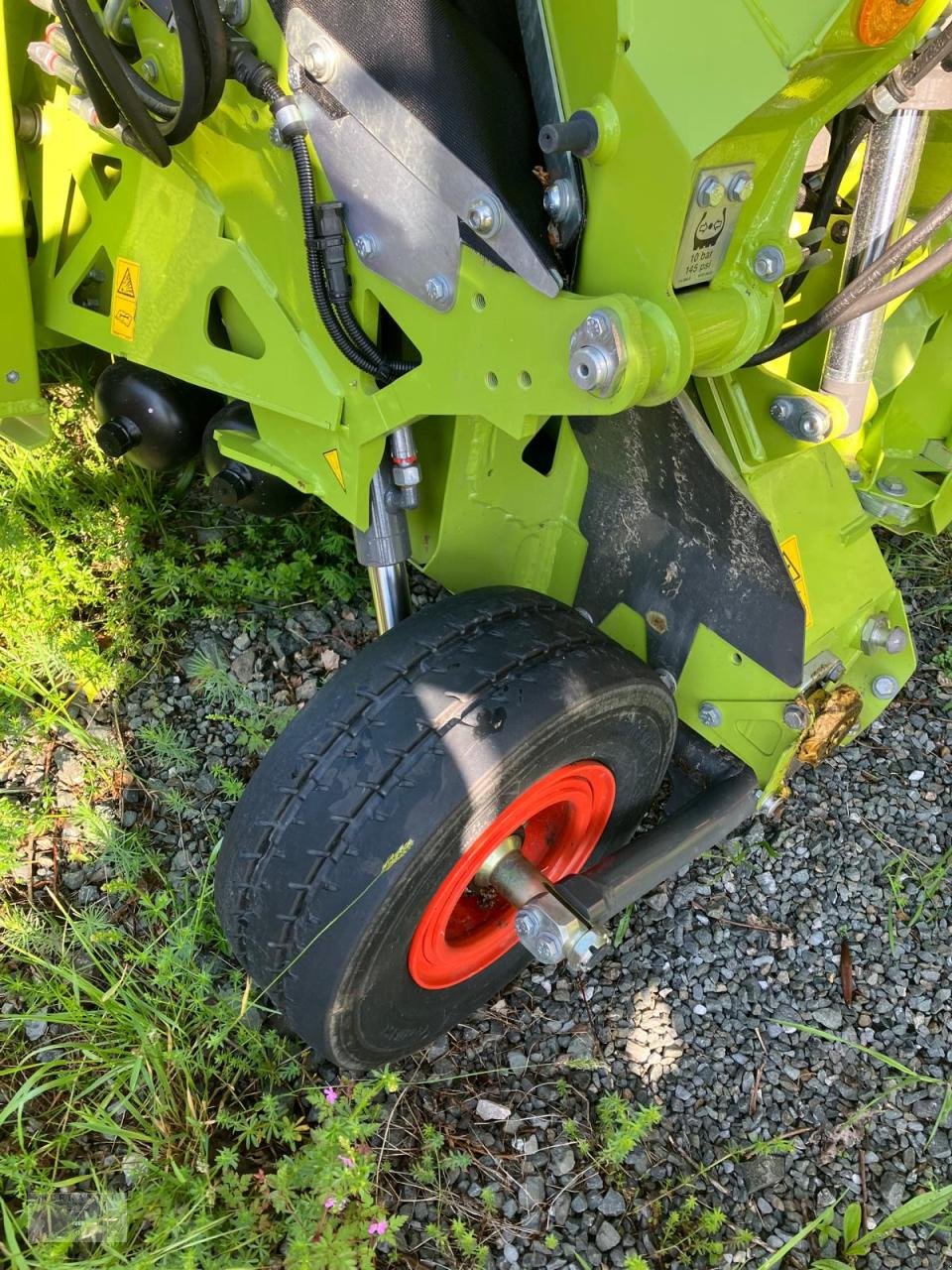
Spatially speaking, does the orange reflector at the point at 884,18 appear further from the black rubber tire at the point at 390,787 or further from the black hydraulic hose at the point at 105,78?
the black hydraulic hose at the point at 105,78

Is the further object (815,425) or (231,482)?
(231,482)

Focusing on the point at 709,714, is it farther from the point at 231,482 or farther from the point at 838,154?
the point at 231,482

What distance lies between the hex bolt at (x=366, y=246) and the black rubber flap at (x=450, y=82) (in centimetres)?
21

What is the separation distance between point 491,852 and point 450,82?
126 centimetres

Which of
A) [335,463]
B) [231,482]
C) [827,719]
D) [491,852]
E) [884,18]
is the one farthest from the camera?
[231,482]

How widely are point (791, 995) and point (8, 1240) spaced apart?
1.55 meters

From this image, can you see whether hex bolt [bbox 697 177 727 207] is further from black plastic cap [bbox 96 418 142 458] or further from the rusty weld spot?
black plastic cap [bbox 96 418 142 458]

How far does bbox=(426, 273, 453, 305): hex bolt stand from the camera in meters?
1.57

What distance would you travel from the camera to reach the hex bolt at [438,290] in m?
1.57

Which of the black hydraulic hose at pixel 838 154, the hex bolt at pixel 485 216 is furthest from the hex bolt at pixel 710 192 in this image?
the black hydraulic hose at pixel 838 154

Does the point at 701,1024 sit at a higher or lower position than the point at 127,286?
lower

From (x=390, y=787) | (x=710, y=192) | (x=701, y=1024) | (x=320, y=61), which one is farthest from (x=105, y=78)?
(x=701, y=1024)

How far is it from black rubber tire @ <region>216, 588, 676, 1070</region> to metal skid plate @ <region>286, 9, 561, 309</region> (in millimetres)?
A: 598

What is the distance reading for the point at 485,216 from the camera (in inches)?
56.9
